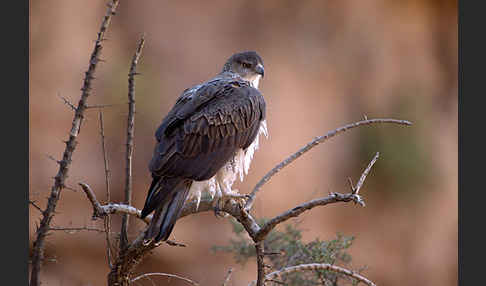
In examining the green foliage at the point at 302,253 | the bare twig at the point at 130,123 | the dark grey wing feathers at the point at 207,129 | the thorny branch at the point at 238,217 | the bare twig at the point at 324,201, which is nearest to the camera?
the bare twig at the point at 324,201

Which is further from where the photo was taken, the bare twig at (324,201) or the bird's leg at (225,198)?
the bird's leg at (225,198)

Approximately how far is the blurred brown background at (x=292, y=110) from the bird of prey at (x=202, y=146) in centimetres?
339

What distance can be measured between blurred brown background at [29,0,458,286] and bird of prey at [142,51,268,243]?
11.1 ft

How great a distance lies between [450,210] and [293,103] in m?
4.50

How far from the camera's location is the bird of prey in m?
3.70

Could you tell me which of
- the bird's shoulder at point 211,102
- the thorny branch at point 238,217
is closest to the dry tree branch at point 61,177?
the thorny branch at point 238,217

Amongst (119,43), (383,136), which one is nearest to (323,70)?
(383,136)

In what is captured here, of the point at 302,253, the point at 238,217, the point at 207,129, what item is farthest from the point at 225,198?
the point at 302,253

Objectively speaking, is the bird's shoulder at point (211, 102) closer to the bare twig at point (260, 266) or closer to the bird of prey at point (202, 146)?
the bird of prey at point (202, 146)

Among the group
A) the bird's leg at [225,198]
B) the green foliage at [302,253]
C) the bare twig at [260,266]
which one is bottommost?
the green foliage at [302,253]

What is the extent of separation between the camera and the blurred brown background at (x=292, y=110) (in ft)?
26.5

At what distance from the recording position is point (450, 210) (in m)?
11.5

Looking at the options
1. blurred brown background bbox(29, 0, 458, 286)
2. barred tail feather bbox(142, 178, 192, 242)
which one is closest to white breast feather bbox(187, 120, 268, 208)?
barred tail feather bbox(142, 178, 192, 242)

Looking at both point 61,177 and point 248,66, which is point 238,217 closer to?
point 61,177
